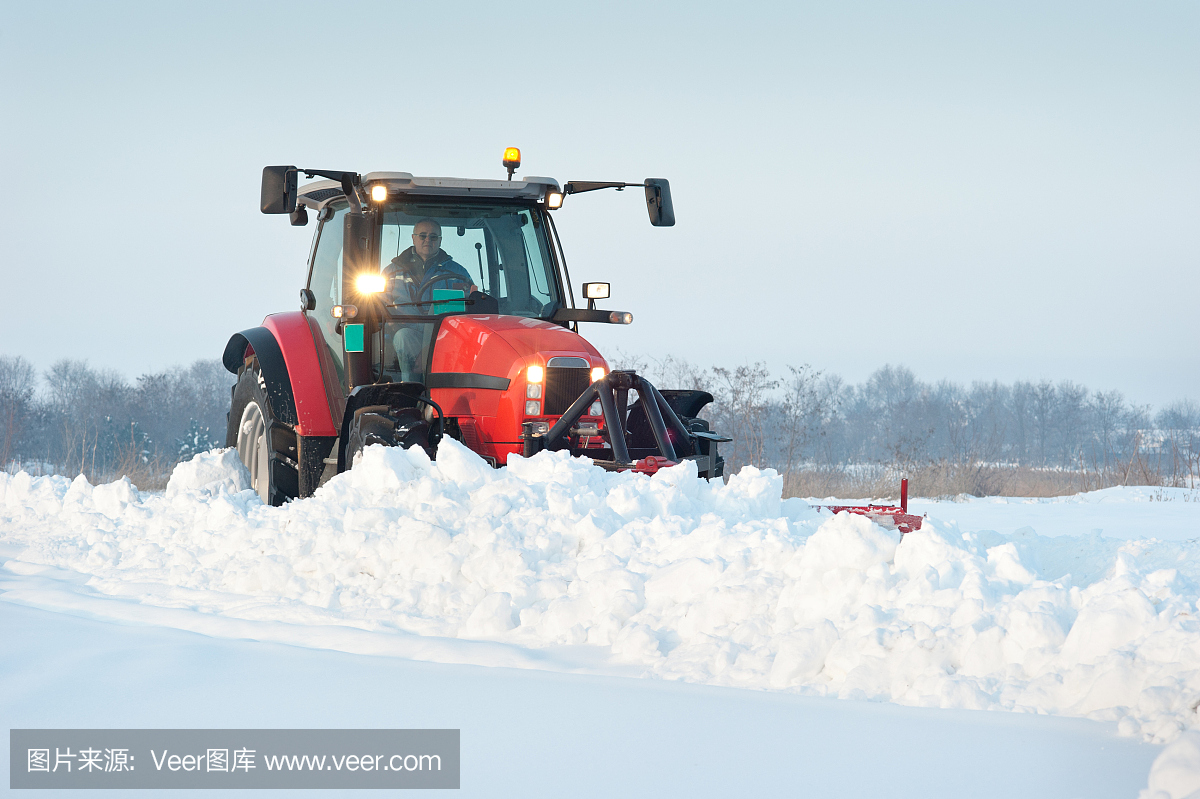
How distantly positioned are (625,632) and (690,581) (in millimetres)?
454

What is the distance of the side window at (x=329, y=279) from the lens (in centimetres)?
598

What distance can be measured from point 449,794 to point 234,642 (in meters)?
1.51

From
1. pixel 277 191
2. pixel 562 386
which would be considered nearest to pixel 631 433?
pixel 562 386

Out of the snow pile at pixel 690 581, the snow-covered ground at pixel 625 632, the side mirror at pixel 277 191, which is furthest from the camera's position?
the side mirror at pixel 277 191

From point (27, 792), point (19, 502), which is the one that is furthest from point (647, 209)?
point (19, 502)

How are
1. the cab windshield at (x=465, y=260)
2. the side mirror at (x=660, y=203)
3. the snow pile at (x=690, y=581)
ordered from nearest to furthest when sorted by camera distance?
1. the snow pile at (x=690, y=581)
2. the cab windshield at (x=465, y=260)
3. the side mirror at (x=660, y=203)

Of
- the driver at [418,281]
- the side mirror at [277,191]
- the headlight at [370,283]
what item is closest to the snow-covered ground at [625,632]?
the driver at [418,281]

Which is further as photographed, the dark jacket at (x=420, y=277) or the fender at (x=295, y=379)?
the fender at (x=295, y=379)

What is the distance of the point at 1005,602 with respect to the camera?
338 centimetres

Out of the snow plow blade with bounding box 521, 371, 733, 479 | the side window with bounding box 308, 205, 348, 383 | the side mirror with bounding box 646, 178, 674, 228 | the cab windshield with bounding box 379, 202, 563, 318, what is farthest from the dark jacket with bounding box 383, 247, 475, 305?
the side mirror with bounding box 646, 178, 674, 228

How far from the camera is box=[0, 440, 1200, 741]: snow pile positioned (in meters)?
3.04

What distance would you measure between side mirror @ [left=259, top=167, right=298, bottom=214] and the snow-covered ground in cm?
144

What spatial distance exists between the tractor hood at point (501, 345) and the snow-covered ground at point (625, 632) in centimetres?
70

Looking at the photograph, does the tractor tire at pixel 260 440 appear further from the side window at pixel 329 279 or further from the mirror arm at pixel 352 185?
the mirror arm at pixel 352 185
